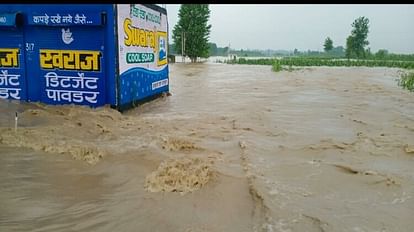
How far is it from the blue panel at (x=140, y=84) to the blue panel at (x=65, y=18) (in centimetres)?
124

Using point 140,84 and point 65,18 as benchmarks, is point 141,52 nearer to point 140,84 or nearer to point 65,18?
point 140,84

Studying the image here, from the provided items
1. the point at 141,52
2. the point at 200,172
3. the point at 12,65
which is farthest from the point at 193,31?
the point at 200,172

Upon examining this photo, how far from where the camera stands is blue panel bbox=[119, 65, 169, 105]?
813cm

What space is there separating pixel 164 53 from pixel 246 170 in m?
7.66

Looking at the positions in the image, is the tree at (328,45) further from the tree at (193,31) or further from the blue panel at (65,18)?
the blue panel at (65,18)

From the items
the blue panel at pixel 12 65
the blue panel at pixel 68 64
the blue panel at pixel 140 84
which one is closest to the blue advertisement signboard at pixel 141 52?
the blue panel at pixel 140 84

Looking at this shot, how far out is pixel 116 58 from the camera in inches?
299

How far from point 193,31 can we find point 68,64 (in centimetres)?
3081

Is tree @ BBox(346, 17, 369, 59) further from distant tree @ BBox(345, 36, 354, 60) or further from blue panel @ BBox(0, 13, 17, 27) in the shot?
blue panel @ BBox(0, 13, 17, 27)

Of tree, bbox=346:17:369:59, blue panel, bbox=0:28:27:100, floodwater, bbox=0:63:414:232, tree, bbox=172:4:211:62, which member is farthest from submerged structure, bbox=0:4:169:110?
tree, bbox=346:17:369:59

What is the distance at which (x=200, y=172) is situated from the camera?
419cm

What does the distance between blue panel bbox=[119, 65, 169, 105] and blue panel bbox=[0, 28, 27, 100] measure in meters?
2.13

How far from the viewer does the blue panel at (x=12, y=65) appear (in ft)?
26.3
